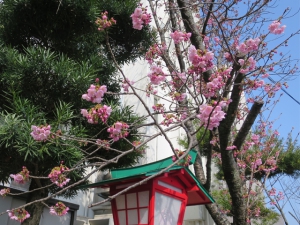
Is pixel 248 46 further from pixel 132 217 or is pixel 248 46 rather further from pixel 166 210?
pixel 132 217

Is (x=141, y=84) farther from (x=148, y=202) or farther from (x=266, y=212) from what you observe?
(x=148, y=202)

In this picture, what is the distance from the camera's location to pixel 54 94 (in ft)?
11.3

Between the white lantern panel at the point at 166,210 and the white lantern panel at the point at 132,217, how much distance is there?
192 millimetres

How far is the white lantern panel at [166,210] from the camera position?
2.51 meters

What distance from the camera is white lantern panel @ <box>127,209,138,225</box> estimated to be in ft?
8.34

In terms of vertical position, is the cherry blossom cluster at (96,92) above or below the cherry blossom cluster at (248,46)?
below

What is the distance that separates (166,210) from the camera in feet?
8.56

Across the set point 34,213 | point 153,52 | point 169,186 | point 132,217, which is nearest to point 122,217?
A: point 132,217

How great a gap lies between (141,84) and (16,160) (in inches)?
249

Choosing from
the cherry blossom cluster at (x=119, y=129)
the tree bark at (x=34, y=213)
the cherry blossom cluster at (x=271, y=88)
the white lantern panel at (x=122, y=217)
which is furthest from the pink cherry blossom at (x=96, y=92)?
the cherry blossom cluster at (x=271, y=88)

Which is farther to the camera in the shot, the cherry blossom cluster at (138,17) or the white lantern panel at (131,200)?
the cherry blossom cluster at (138,17)

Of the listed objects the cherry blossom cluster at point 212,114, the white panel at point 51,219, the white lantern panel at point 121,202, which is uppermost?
the cherry blossom cluster at point 212,114

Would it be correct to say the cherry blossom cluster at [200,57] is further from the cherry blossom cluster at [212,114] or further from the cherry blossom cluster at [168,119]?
the cherry blossom cluster at [168,119]

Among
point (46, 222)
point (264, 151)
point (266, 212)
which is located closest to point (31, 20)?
point (46, 222)
